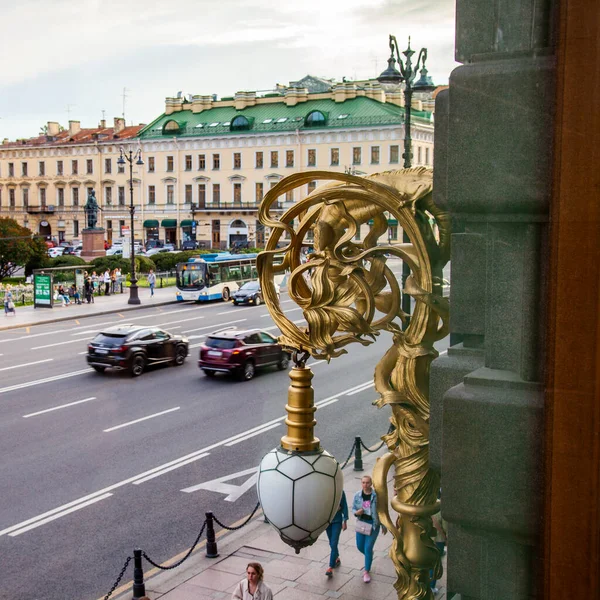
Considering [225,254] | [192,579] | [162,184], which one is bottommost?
[192,579]

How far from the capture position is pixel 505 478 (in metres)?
1.91

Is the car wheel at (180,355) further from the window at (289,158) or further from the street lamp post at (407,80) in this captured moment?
the street lamp post at (407,80)

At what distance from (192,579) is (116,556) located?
3.57ft

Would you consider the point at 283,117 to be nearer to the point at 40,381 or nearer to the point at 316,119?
the point at 316,119

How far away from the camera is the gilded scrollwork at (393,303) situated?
9.71 ft

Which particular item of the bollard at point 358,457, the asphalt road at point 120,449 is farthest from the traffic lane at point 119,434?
the bollard at point 358,457

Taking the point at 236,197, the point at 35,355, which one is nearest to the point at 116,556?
the point at 236,197

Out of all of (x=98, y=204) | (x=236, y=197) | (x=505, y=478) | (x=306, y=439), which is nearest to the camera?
(x=505, y=478)

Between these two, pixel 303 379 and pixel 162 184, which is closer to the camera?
pixel 303 379

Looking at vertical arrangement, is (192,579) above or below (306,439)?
below

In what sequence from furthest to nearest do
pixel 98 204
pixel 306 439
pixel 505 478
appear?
pixel 98 204, pixel 306 439, pixel 505 478

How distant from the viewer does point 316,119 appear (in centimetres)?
1198

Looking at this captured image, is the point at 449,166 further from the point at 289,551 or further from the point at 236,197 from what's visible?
the point at 236,197

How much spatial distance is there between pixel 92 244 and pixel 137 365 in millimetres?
24752
